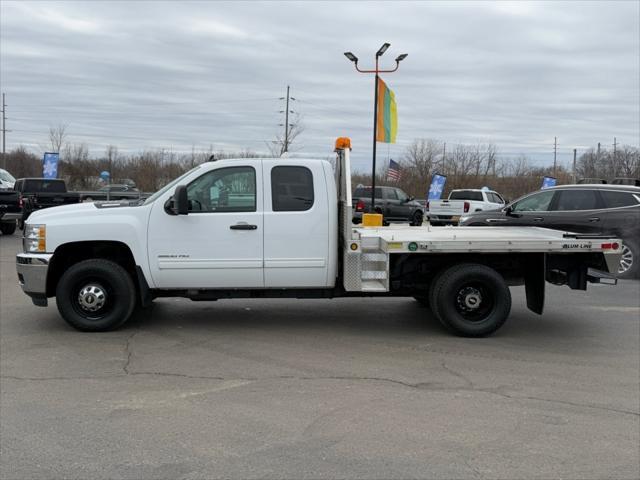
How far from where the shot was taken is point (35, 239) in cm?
707

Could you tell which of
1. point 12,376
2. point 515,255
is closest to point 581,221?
point 515,255

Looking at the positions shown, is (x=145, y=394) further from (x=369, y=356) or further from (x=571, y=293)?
(x=571, y=293)

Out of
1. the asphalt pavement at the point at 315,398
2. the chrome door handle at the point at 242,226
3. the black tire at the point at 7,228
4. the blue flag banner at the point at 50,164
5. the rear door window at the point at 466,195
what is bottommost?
the asphalt pavement at the point at 315,398

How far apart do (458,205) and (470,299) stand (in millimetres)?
→ 20846

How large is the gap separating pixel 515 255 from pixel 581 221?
5502 mm

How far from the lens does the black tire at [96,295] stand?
23.2ft

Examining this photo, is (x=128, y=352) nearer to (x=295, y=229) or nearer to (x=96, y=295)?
(x=96, y=295)

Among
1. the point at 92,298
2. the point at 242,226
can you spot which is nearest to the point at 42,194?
the point at 92,298

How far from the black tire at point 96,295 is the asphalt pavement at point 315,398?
20cm

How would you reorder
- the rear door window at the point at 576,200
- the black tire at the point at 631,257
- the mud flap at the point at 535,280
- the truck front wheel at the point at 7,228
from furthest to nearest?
the truck front wheel at the point at 7,228, the rear door window at the point at 576,200, the black tire at the point at 631,257, the mud flap at the point at 535,280

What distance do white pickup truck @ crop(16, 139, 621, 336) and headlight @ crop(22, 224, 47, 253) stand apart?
0.01 meters

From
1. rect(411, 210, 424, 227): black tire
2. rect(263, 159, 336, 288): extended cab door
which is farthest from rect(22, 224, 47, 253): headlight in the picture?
rect(411, 210, 424, 227): black tire

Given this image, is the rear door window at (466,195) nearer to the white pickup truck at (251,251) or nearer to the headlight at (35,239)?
the white pickup truck at (251,251)

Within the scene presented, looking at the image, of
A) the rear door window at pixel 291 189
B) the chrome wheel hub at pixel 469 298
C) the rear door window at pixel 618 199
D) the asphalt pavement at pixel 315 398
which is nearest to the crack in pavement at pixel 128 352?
the asphalt pavement at pixel 315 398
